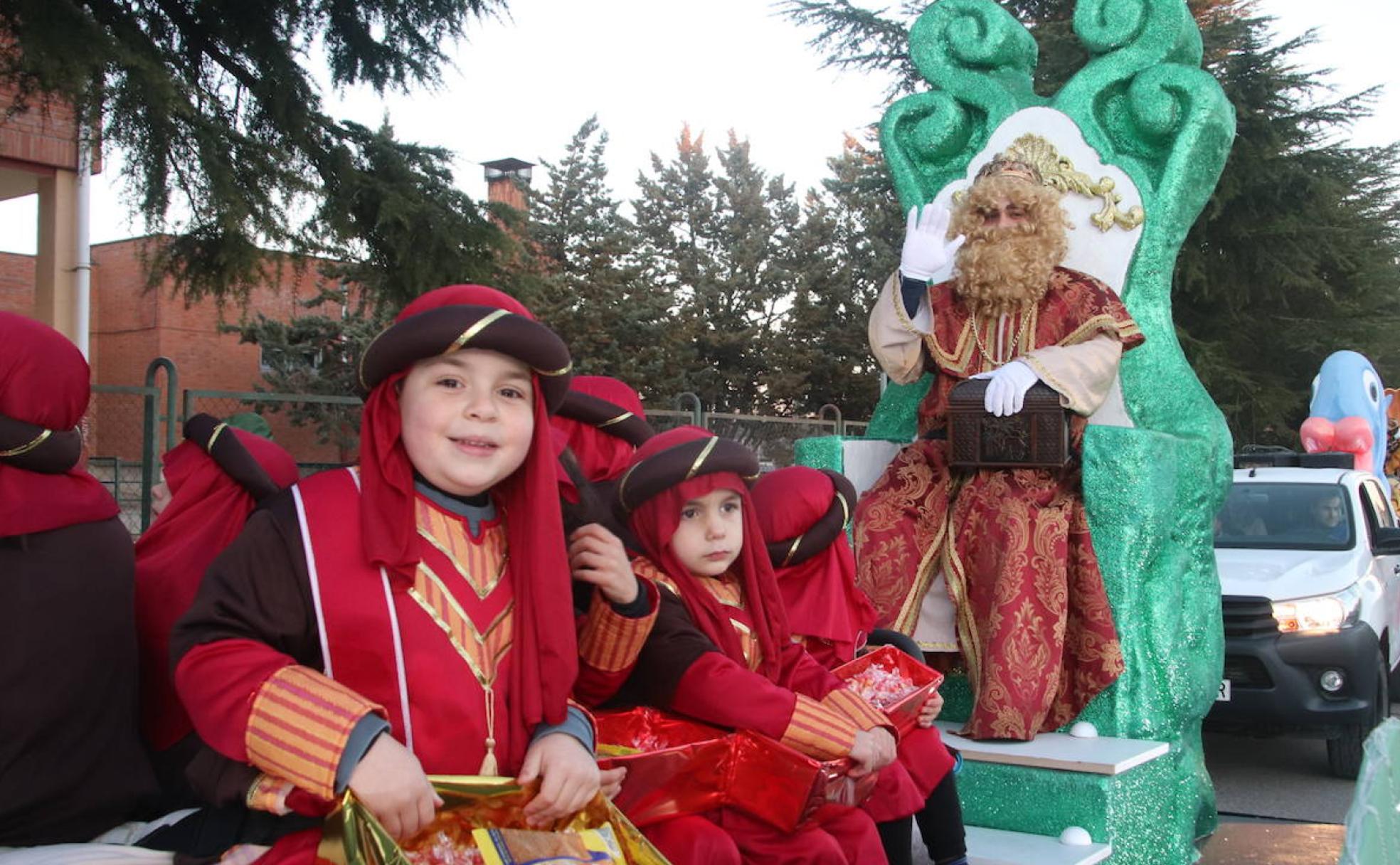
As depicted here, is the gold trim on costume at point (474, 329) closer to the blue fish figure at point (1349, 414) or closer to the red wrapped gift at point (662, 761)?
the red wrapped gift at point (662, 761)

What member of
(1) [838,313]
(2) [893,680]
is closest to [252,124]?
(2) [893,680]

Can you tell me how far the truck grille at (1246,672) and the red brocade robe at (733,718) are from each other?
4151 mm

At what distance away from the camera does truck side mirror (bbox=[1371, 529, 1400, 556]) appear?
6.36 metres

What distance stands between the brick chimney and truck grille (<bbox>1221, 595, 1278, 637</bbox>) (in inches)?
632

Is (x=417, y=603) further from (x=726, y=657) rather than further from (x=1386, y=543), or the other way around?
(x=1386, y=543)

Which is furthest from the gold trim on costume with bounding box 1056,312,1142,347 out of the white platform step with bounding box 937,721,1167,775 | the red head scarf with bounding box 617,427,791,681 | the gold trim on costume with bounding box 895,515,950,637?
the red head scarf with bounding box 617,427,791,681

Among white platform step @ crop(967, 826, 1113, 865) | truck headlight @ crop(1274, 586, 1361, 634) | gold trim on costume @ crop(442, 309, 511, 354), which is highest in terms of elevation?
gold trim on costume @ crop(442, 309, 511, 354)

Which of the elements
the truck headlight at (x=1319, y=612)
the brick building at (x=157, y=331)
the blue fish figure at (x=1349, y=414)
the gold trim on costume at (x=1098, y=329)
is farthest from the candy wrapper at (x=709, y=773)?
the brick building at (x=157, y=331)

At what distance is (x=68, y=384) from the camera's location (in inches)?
82.4

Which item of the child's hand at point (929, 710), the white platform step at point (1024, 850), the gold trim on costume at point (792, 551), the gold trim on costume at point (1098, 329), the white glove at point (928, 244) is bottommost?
the white platform step at point (1024, 850)

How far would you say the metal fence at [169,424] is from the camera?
634 cm

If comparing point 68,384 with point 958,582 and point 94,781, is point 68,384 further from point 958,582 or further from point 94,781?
point 958,582

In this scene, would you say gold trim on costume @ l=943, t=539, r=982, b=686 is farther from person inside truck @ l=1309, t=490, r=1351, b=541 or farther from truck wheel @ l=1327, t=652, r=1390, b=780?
person inside truck @ l=1309, t=490, r=1351, b=541

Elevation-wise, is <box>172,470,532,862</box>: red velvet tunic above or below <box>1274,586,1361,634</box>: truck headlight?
Result: above
